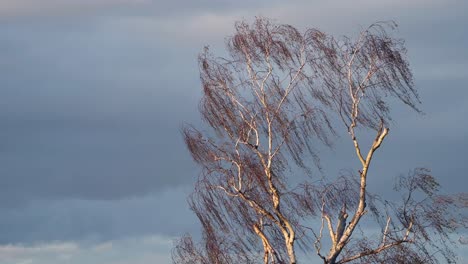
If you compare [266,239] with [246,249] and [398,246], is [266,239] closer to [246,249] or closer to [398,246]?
[246,249]

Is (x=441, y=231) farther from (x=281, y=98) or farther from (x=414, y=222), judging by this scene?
(x=281, y=98)

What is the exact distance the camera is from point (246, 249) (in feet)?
119

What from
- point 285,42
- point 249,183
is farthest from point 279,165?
point 285,42

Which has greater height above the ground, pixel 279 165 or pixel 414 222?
pixel 279 165

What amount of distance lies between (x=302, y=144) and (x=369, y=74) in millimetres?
2686

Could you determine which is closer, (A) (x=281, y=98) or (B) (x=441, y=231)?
(B) (x=441, y=231)

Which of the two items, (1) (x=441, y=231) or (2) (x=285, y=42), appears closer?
(1) (x=441, y=231)

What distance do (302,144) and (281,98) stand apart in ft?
5.08

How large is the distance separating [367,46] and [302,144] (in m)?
3.26

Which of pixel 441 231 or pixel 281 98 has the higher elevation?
pixel 281 98

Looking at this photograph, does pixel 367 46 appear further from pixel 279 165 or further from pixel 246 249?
pixel 246 249

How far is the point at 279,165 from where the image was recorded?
3569 centimetres

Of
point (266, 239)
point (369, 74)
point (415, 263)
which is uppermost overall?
point (369, 74)

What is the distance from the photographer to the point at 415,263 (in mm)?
33312
